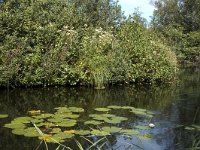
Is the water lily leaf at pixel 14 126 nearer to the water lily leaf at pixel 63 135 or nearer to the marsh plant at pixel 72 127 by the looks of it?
the marsh plant at pixel 72 127

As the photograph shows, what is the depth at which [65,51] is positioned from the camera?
1587cm

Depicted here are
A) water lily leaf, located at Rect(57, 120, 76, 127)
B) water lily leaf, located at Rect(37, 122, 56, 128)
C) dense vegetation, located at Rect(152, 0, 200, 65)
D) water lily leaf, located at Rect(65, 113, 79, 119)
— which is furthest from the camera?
dense vegetation, located at Rect(152, 0, 200, 65)

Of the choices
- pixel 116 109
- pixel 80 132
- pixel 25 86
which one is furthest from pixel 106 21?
pixel 80 132

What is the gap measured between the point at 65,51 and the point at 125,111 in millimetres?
5833

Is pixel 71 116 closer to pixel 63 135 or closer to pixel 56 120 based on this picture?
pixel 56 120

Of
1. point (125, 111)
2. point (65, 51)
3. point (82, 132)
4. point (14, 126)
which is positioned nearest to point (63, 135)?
point (82, 132)

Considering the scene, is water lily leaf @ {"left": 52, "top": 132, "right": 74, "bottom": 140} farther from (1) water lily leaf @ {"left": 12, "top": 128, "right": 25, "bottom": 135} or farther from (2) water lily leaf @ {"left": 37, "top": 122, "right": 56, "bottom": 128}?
(1) water lily leaf @ {"left": 12, "top": 128, "right": 25, "bottom": 135}

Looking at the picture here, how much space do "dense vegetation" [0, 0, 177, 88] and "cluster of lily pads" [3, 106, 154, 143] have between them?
5.18m

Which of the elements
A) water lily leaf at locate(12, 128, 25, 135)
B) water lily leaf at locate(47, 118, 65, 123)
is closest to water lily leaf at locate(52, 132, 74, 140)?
water lily leaf at locate(12, 128, 25, 135)

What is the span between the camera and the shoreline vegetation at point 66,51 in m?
15.1

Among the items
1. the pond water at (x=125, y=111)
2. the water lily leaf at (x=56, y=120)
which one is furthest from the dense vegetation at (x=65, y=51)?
the water lily leaf at (x=56, y=120)

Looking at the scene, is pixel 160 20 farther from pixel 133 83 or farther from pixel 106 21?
pixel 133 83

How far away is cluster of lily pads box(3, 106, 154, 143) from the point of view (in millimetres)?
7711

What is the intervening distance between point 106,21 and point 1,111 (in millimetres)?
16173
